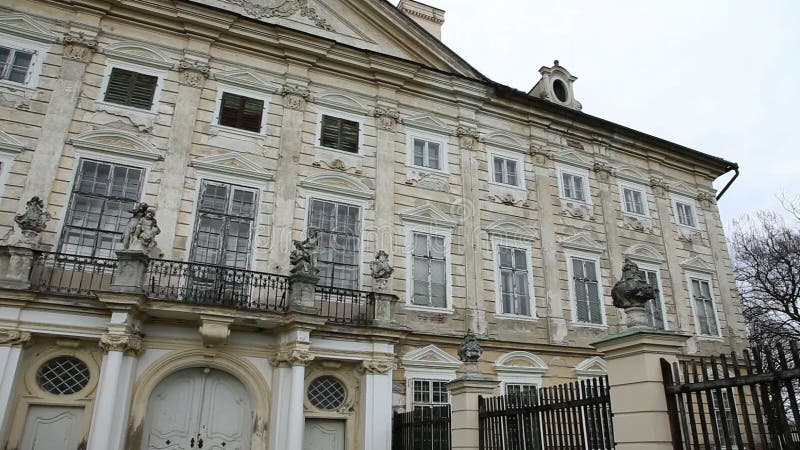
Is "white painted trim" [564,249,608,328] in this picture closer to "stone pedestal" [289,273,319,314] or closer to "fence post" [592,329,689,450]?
"stone pedestal" [289,273,319,314]

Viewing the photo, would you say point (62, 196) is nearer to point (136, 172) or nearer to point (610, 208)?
point (136, 172)

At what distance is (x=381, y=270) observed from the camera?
1278cm

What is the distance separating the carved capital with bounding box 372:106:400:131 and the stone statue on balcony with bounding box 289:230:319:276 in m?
4.77

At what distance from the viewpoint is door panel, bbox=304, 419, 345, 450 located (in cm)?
1171

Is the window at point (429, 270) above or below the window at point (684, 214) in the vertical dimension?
below

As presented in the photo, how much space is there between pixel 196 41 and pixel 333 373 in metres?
9.15

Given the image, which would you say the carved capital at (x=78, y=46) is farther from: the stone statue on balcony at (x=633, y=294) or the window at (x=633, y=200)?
the window at (x=633, y=200)

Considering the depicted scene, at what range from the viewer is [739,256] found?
27500mm

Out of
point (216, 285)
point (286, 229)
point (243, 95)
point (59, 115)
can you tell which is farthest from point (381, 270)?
point (59, 115)

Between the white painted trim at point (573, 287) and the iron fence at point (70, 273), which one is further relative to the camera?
the white painted trim at point (573, 287)

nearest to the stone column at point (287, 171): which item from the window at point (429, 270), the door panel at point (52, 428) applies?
the window at point (429, 270)

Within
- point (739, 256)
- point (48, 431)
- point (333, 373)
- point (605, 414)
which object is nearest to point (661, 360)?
point (605, 414)

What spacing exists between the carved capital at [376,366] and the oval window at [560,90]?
39.3ft

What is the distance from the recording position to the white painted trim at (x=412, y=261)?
1389 cm
